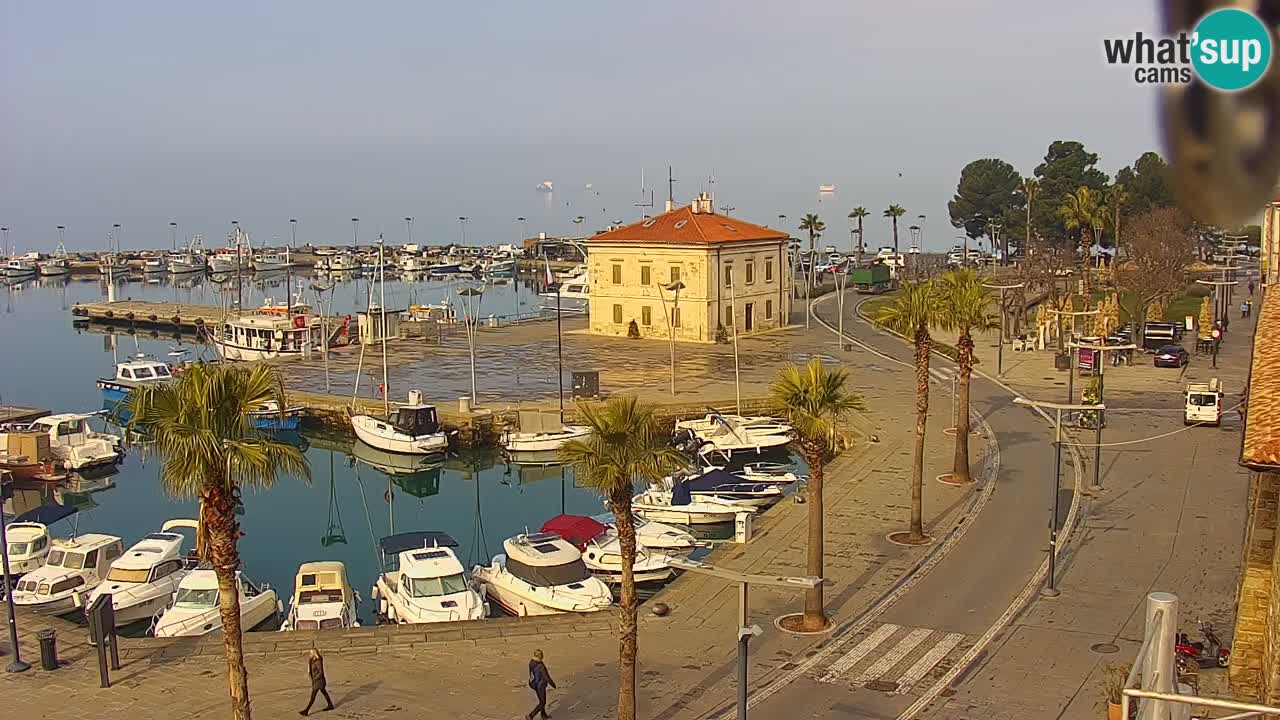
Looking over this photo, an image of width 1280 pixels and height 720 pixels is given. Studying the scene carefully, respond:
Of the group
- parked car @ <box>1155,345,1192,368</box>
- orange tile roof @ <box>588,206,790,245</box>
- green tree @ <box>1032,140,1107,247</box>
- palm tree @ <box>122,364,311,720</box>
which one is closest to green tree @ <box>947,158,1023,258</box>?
green tree @ <box>1032,140,1107,247</box>

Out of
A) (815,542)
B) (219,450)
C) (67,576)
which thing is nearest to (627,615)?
(815,542)

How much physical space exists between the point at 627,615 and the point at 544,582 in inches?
398

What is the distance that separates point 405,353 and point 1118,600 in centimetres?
5762

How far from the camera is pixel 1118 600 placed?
2589cm

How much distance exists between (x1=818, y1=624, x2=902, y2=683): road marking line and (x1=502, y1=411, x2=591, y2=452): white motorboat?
26.2m

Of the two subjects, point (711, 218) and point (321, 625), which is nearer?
point (321, 625)

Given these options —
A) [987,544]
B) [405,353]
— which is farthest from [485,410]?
[987,544]

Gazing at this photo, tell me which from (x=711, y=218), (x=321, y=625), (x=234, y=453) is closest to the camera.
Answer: (x=234, y=453)

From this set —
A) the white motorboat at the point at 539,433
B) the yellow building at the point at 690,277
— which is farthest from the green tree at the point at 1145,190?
the white motorboat at the point at 539,433

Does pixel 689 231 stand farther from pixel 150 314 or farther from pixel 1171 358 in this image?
pixel 150 314

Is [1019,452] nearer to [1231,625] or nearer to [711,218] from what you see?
[1231,625]

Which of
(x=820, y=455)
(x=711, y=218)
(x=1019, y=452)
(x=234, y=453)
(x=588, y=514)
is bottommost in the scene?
(x=588, y=514)

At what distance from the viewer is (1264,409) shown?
358 inches

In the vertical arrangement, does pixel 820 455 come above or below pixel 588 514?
above
